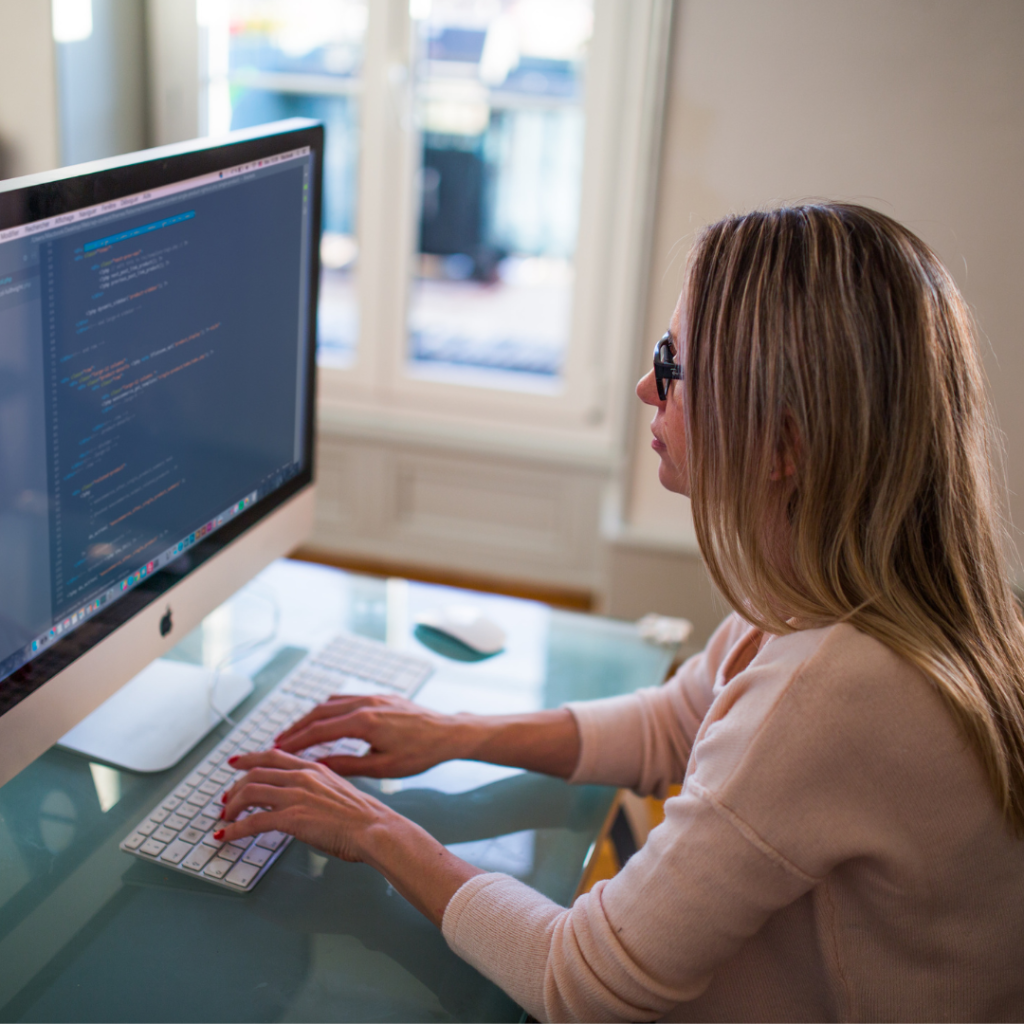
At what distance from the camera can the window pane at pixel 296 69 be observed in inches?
103

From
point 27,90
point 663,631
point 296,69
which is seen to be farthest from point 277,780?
point 296,69

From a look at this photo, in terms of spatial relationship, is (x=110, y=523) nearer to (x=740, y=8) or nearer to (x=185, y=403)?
(x=185, y=403)

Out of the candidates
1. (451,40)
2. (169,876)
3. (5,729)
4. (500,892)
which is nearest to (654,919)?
(500,892)

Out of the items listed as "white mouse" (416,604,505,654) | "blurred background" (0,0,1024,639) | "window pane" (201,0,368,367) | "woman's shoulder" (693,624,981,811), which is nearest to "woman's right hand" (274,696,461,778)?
"white mouse" (416,604,505,654)

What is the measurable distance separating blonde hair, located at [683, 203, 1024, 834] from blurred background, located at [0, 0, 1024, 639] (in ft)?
3.94

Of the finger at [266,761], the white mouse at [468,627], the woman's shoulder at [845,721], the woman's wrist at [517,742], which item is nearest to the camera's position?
the woman's shoulder at [845,721]

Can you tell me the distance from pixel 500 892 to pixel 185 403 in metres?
0.51

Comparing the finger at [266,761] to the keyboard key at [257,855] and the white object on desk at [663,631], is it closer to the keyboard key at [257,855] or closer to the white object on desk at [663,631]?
the keyboard key at [257,855]

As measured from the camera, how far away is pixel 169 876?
0.84 m

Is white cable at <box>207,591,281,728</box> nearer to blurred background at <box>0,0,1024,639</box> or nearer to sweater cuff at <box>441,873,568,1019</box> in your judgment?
sweater cuff at <box>441,873,568,1019</box>

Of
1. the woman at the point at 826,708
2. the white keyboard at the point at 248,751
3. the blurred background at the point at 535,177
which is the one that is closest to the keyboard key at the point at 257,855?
the white keyboard at the point at 248,751

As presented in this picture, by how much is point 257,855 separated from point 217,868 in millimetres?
34

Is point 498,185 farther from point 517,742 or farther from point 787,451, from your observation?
point 787,451

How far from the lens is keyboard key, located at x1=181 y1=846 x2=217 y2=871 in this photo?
84 centimetres
